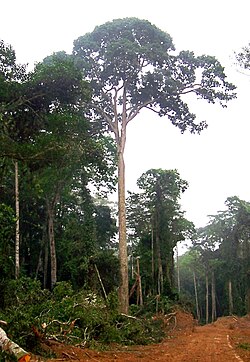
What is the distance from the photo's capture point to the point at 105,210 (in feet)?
102

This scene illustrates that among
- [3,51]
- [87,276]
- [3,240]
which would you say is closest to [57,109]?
[3,51]

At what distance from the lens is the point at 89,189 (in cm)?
2728

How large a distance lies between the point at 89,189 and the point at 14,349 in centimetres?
2041

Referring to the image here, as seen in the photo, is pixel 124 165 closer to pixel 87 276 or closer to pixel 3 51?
pixel 87 276

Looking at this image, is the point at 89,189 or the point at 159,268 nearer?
the point at 89,189

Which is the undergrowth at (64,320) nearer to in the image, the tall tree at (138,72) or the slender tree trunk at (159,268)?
the tall tree at (138,72)

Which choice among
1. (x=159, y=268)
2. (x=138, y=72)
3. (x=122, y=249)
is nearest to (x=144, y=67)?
(x=138, y=72)

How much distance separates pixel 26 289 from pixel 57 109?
6825 millimetres

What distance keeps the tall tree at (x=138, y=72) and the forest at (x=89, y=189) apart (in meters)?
0.05

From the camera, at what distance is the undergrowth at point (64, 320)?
369 inches

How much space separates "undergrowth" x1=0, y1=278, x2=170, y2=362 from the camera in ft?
30.7

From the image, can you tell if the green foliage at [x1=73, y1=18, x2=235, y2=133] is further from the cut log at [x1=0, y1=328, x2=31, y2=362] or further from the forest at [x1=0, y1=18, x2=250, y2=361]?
the cut log at [x1=0, y1=328, x2=31, y2=362]

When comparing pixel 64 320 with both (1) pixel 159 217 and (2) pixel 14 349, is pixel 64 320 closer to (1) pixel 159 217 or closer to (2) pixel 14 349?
(2) pixel 14 349

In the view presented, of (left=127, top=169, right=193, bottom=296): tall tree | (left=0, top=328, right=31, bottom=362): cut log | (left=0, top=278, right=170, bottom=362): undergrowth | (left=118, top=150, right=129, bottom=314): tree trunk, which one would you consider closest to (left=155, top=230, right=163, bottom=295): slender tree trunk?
(left=127, top=169, right=193, bottom=296): tall tree
